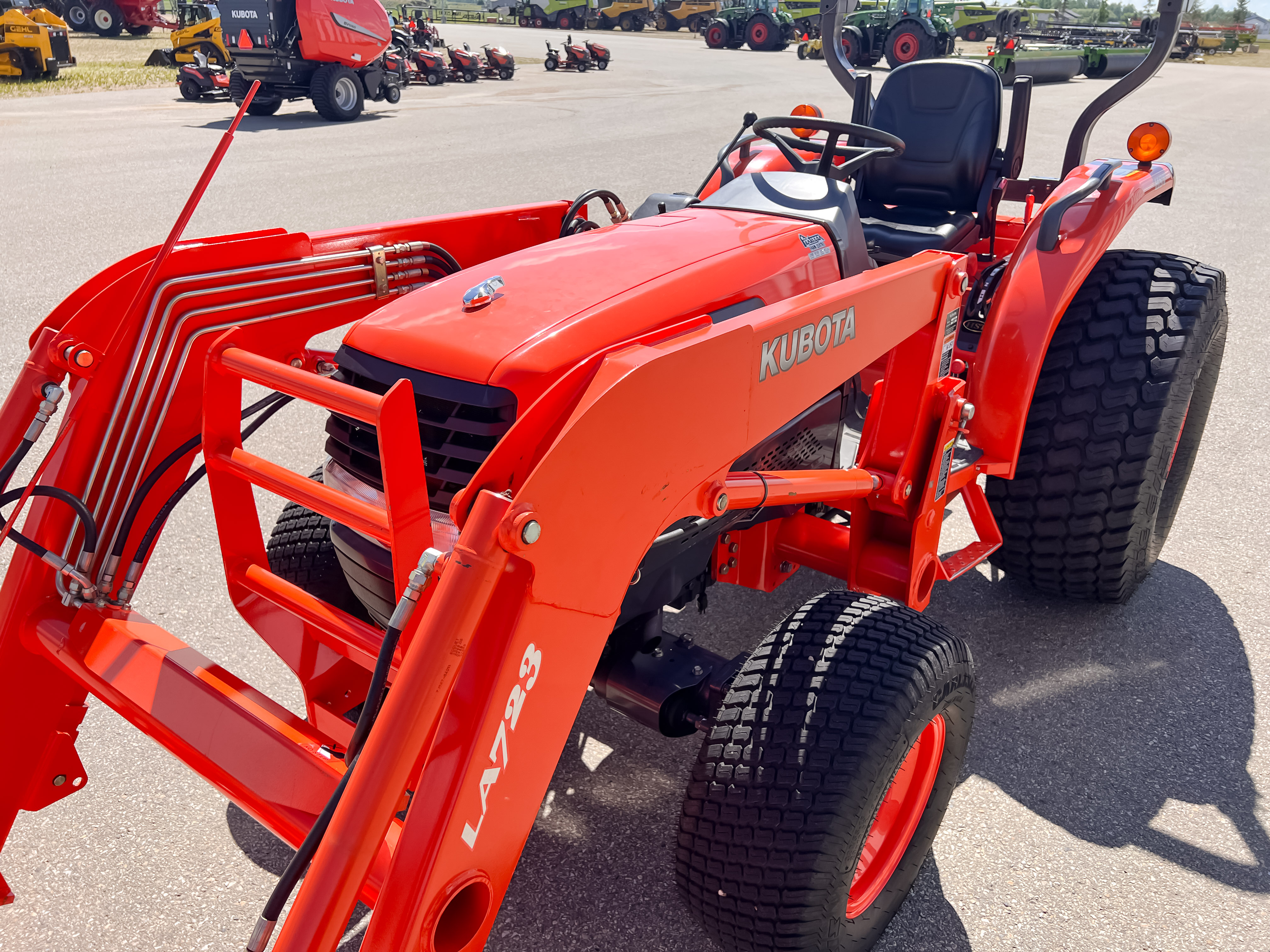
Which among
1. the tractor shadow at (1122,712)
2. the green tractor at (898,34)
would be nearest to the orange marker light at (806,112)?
the tractor shadow at (1122,712)

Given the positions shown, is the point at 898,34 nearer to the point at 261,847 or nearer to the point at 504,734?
the point at 261,847

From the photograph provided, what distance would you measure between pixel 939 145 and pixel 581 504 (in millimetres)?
3194

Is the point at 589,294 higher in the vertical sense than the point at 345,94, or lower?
higher

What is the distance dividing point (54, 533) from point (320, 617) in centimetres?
A: 58

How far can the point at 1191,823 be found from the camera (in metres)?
2.45

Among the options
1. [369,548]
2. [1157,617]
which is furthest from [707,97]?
[369,548]

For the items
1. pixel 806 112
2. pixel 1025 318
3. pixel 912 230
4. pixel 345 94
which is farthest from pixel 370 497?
pixel 345 94

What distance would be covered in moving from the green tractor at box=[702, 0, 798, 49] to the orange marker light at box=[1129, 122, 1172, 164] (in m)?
30.9

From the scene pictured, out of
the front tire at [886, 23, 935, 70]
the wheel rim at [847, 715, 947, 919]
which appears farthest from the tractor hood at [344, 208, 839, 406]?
the front tire at [886, 23, 935, 70]

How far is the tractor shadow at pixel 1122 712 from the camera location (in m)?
2.45

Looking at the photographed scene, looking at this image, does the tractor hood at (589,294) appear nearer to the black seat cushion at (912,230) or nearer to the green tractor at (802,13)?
the black seat cushion at (912,230)

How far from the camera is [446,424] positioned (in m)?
1.80

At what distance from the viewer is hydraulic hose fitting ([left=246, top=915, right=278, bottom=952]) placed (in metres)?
1.38

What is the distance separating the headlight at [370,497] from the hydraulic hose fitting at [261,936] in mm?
592
